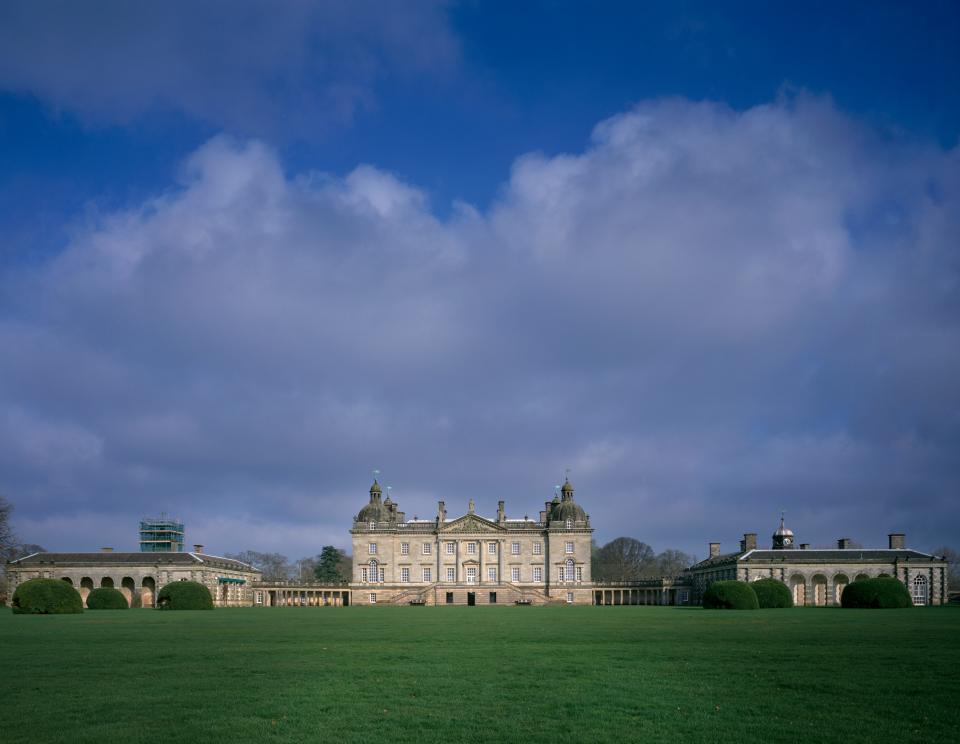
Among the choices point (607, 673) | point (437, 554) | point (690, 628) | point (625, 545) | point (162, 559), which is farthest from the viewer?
point (625, 545)

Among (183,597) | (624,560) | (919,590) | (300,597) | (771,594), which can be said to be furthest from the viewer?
(624,560)

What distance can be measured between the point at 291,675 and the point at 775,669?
385 inches

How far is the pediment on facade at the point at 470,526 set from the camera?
315 ft

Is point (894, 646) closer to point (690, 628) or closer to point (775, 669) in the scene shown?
point (775, 669)

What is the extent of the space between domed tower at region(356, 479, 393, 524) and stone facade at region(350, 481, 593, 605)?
171mm

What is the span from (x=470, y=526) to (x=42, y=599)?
51739 mm

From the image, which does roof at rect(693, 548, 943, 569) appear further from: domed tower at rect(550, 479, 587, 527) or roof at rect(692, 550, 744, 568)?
domed tower at rect(550, 479, 587, 527)

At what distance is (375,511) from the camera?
Result: 322ft

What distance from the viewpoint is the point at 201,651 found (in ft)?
73.2

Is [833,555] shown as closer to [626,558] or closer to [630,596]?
[630,596]

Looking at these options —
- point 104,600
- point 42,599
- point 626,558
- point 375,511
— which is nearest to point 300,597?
point 375,511

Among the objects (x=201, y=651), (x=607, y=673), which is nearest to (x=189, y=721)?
(x=607, y=673)

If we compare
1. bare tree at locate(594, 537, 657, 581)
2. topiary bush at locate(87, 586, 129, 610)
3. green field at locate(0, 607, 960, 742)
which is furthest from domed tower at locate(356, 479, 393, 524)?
green field at locate(0, 607, 960, 742)

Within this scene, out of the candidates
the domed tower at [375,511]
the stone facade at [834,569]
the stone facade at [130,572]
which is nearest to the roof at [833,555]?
the stone facade at [834,569]
